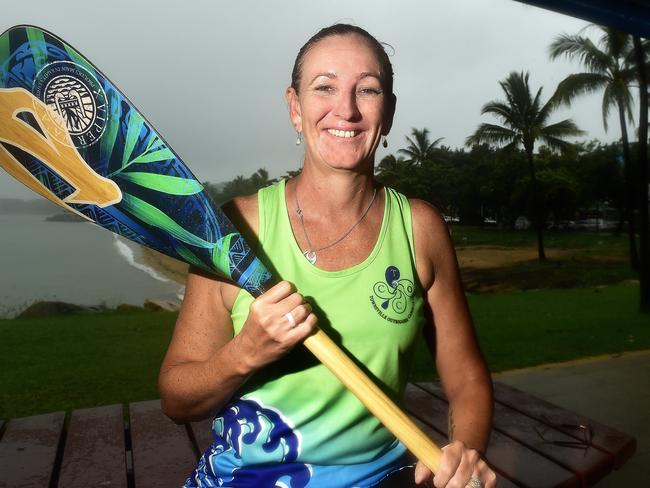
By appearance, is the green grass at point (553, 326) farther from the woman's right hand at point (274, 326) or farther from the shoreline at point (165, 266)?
the woman's right hand at point (274, 326)

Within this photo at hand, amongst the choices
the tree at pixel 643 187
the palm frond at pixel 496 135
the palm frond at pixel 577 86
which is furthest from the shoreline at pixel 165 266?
the palm frond at pixel 577 86

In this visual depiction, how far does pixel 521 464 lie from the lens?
211cm

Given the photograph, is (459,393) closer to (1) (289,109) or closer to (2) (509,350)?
(1) (289,109)

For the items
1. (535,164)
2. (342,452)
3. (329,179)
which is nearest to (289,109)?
(329,179)

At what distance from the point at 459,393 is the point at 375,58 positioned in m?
0.82

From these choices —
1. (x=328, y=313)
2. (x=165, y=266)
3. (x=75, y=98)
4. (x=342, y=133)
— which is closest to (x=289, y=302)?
(x=328, y=313)

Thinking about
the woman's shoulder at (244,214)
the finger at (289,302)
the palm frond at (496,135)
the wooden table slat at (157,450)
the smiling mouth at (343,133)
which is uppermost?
the palm frond at (496,135)

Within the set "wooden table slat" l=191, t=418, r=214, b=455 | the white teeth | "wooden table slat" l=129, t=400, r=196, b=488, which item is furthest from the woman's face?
"wooden table slat" l=191, t=418, r=214, b=455

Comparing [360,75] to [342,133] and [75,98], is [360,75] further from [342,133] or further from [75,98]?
[75,98]

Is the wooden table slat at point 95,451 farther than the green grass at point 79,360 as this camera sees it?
No

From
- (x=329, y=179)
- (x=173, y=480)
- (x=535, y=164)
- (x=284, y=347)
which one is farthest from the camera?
(x=535, y=164)

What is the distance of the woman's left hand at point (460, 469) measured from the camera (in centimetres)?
111

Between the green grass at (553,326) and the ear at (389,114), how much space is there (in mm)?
4016

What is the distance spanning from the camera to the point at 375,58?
129cm
